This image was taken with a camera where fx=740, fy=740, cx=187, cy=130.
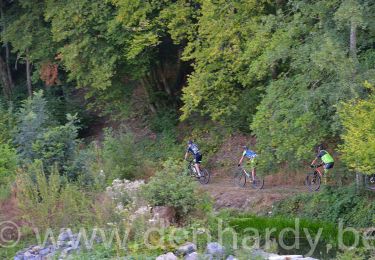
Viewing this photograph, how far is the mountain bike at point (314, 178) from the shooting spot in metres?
23.6

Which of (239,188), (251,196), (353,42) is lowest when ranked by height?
(251,196)

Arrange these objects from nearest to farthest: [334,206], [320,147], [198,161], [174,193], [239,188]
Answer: [174,193]
[334,206]
[320,147]
[239,188]
[198,161]

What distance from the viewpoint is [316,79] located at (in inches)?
810

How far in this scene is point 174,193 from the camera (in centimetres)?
1489

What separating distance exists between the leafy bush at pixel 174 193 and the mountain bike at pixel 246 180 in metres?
10.4

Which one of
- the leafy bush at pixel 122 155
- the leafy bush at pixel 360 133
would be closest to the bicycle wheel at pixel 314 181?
the leafy bush at pixel 360 133

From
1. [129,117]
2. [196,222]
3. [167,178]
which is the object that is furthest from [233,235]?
[129,117]

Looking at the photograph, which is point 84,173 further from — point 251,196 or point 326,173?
point 326,173

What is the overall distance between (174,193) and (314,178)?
10.0 metres

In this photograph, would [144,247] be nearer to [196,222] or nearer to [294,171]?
[196,222]

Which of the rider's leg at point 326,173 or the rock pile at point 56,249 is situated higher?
the rider's leg at point 326,173

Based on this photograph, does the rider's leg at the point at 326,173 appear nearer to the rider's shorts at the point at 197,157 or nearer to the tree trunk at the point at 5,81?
the rider's shorts at the point at 197,157

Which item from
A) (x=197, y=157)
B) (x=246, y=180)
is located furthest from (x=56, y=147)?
(x=246, y=180)

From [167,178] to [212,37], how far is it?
37.4 ft
